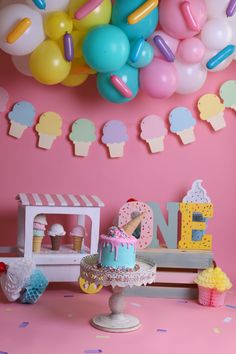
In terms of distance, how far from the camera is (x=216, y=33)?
7.73ft

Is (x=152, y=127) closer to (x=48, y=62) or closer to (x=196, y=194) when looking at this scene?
(x=196, y=194)

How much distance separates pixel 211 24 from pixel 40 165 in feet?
3.47

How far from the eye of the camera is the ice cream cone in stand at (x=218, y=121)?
2855 millimetres

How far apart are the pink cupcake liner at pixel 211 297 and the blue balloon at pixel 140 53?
101 cm

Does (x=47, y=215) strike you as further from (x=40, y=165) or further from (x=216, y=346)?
(x=216, y=346)

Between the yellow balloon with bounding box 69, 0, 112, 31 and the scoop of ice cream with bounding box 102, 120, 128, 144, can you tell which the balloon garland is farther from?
the scoop of ice cream with bounding box 102, 120, 128, 144

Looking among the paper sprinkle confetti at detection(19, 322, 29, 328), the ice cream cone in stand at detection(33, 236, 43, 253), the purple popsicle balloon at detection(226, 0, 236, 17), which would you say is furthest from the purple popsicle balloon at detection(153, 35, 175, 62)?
the paper sprinkle confetti at detection(19, 322, 29, 328)

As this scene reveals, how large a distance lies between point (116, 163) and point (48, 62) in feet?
2.46

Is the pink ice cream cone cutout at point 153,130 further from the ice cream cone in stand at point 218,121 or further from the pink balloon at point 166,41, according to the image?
the pink balloon at point 166,41

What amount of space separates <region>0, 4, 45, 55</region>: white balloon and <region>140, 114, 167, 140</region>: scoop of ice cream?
2.50 feet

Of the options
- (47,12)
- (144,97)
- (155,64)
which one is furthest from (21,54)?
(144,97)

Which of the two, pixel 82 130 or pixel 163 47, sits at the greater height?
pixel 163 47

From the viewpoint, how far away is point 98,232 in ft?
8.64

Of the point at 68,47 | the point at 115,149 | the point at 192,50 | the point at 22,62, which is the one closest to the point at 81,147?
the point at 115,149
